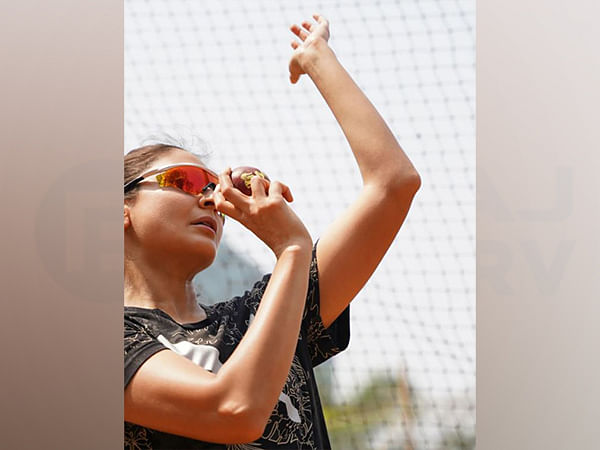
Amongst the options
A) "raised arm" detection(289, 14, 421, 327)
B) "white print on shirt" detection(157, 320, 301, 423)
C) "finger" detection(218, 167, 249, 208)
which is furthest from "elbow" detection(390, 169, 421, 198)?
"white print on shirt" detection(157, 320, 301, 423)

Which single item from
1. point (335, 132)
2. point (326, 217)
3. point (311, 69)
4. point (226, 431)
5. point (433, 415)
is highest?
point (311, 69)

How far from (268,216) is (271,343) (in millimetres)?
221

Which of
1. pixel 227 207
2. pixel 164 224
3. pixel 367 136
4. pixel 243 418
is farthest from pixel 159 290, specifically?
pixel 367 136

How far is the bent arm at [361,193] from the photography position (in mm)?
1416

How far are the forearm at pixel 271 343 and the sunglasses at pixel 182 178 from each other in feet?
0.98

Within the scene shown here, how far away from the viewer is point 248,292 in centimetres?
151

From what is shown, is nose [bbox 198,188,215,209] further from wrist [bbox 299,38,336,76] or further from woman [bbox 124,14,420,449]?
wrist [bbox 299,38,336,76]

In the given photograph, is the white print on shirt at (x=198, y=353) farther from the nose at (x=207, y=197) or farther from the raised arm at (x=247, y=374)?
the nose at (x=207, y=197)

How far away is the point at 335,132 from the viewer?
1789 millimetres

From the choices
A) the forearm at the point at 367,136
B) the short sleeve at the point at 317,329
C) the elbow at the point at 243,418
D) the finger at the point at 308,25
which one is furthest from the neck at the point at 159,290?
the finger at the point at 308,25

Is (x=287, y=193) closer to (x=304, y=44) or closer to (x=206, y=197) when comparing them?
(x=206, y=197)
